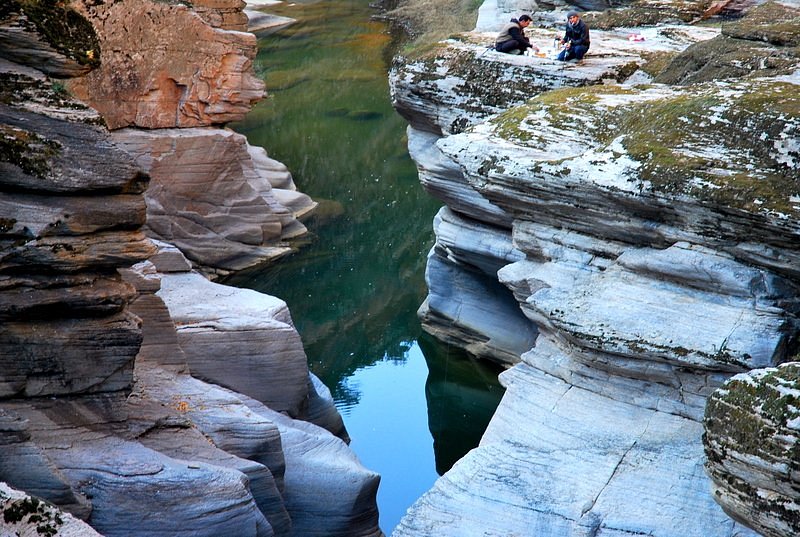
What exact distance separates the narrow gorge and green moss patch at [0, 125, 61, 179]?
0.06ft

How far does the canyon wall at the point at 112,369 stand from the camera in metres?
9.03

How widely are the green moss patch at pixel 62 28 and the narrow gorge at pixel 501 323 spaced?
0.02 m

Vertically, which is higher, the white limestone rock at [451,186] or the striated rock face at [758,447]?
the striated rock face at [758,447]

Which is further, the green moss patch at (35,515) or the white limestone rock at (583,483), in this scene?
the white limestone rock at (583,483)

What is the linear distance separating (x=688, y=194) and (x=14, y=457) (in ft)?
22.9

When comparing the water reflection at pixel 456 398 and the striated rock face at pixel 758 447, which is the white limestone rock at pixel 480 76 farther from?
the striated rock face at pixel 758 447

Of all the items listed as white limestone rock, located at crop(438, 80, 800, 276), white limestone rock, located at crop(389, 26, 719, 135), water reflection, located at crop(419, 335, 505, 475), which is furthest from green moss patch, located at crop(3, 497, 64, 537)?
white limestone rock, located at crop(389, 26, 719, 135)

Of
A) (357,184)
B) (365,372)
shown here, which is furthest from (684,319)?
(357,184)

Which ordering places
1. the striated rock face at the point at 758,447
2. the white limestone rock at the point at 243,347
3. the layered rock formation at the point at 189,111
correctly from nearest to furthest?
1. the striated rock face at the point at 758,447
2. the white limestone rock at the point at 243,347
3. the layered rock formation at the point at 189,111

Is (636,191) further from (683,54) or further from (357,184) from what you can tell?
(357,184)

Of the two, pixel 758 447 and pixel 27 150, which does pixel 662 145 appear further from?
pixel 27 150

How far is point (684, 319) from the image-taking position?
1098 cm

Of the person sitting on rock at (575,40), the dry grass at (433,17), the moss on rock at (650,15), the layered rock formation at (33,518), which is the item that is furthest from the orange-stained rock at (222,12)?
the dry grass at (433,17)

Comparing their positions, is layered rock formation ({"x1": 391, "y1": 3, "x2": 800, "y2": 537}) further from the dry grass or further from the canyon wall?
the dry grass
